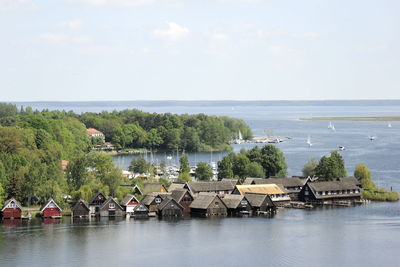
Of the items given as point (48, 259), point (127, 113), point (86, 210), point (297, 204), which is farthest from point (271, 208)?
point (127, 113)

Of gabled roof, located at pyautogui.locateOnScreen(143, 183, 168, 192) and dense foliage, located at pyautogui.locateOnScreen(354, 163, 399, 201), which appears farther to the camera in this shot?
dense foliage, located at pyautogui.locateOnScreen(354, 163, 399, 201)

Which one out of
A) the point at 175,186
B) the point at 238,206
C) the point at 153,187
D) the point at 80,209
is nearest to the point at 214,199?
the point at 238,206

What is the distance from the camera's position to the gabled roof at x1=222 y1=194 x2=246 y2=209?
39.4 meters

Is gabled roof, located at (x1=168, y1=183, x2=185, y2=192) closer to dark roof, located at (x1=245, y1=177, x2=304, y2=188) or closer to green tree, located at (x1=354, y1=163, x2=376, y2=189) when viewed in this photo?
dark roof, located at (x1=245, y1=177, x2=304, y2=188)

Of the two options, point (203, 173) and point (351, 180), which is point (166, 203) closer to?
point (203, 173)

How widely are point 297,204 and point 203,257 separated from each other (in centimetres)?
1515

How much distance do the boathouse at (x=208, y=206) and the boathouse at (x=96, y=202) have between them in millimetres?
4642

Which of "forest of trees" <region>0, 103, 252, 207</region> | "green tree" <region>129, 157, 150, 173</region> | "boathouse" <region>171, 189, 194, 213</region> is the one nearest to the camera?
"forest of trees" <region>0, 103, 252, 207</region>

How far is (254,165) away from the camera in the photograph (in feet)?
158

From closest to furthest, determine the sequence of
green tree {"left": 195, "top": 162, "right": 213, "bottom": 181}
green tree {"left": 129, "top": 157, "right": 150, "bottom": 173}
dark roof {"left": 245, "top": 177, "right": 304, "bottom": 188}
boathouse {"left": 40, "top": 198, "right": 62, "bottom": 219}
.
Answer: boathouse {"left": 40, "top": 198, "right": 62, "bottom": 219} → dark roof {"left": 245, "top": 177, "right": 304, "bottom": 188} → green tree {"left": 195, "top": 162, "right": 213, "bottom": 181} → green tree {"left": 129, "top": 157, "right": 150, "bottom": 173}

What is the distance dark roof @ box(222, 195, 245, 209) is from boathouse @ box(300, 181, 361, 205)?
5.90 meters

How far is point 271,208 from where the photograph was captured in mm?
40250

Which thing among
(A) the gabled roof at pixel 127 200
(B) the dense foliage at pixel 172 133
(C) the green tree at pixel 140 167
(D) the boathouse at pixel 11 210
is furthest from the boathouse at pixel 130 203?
(B) the dense foliage at pixel 172 133

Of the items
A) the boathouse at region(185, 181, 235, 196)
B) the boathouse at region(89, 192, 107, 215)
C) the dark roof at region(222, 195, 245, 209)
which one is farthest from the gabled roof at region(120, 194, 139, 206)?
the dark roof at region(222, 195, 245, 209)
